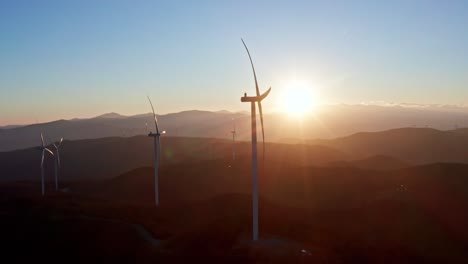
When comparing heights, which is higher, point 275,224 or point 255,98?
point 255,98

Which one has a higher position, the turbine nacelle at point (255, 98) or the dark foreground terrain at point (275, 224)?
the turbine nacelle at point (255, 98)

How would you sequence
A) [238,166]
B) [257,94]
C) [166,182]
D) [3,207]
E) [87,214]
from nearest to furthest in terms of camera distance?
[257,94], [87,214], [3,207], [166,182], [238,166]

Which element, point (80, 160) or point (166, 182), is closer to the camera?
point (166, 182)

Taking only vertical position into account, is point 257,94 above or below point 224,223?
above

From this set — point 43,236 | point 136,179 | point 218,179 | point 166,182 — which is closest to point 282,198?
point 218,179

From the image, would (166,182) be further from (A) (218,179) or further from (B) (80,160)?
(B) (80,160)

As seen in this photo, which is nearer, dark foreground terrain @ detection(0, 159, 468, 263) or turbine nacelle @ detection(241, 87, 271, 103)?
turbine nacelle @ detection(241, 87, 271, 103)

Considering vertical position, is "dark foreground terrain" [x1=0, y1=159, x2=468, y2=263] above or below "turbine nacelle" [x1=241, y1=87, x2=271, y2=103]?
below

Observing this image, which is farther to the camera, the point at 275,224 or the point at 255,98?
the point at 275,224
